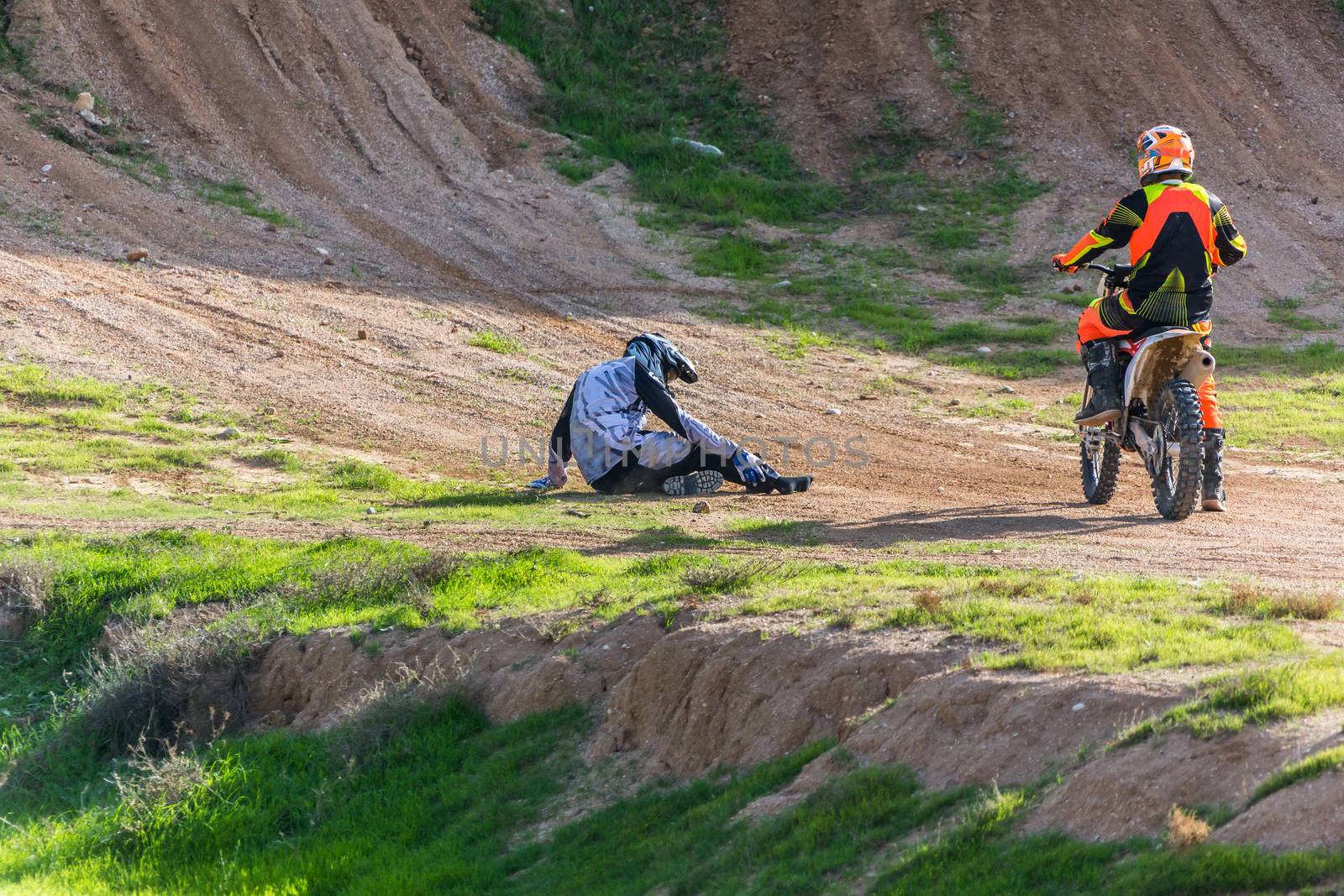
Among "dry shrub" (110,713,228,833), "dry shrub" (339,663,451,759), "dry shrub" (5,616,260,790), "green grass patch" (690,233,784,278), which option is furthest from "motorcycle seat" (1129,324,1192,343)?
"green grass patch" (690,233,784,278)

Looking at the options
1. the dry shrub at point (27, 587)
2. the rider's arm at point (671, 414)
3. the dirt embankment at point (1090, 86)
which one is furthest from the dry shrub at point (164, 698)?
the dirt embankment at point (1090, 86)

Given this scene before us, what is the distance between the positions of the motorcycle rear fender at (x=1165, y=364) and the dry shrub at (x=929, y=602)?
377 centimetres

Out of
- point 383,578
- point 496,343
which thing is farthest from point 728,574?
point 496,343

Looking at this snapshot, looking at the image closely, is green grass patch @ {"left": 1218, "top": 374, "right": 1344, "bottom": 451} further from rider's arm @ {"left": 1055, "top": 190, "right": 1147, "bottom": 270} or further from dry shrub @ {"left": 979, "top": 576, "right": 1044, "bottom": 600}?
dry shrub @ {"left": 979, "top": 576, "right": 1044, "bottom": 600}

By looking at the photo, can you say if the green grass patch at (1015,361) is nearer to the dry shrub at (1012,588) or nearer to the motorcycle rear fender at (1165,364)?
the motorcycle rear fender at (1165,364)

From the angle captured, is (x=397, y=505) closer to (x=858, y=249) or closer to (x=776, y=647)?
(x=776, y=647)

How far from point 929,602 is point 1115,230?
4.53 metres

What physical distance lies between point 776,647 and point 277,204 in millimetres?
15956

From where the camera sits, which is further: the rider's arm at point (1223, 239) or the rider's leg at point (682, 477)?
the rider's leg at point (682, 477)

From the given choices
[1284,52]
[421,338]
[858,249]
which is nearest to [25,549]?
[421,338]

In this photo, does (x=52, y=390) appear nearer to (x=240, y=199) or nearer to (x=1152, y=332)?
(x=240, y=199)

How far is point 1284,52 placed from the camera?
25.6 meters

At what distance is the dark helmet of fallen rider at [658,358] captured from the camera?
1069 centimetres

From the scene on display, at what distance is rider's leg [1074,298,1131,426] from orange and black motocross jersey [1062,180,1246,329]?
0.39 metres
